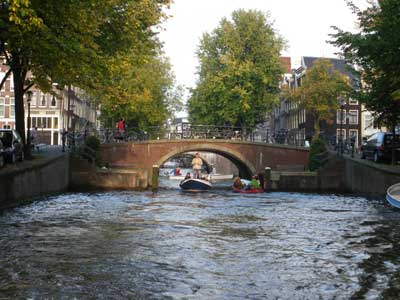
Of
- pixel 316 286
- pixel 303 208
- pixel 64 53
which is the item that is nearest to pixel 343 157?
pixel 303 208

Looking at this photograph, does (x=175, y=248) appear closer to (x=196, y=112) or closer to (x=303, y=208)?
(x=303, y=208)

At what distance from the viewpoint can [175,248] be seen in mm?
14422

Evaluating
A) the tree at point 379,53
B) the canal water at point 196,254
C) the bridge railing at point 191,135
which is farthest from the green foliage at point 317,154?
the canal water at point 196,254

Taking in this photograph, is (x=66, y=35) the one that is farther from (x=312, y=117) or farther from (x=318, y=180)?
(x=312, y=117)

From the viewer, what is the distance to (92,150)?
141 ft

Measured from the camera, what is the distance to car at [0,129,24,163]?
85.7ft

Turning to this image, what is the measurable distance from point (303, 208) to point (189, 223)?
8.03m

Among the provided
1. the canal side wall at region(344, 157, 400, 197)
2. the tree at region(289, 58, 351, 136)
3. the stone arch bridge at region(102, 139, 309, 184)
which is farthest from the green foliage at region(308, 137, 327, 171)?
the tree at region(289, 58, 351, 136)

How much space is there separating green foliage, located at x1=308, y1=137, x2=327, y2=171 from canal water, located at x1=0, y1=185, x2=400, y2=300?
19979mm

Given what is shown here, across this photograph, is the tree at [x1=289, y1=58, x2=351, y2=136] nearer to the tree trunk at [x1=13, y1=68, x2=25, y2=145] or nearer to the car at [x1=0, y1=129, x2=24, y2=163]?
the tree trunk at [x1=13, y1=68, x2=25, y2=145]

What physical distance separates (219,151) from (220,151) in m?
0.14

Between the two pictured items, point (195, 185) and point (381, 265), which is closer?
point (381, 265)

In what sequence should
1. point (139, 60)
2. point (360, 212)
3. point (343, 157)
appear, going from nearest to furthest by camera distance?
point (360, 212) → point (139, 60) → point (343, 157)

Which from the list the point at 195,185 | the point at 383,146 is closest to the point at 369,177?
the point at 383,146
